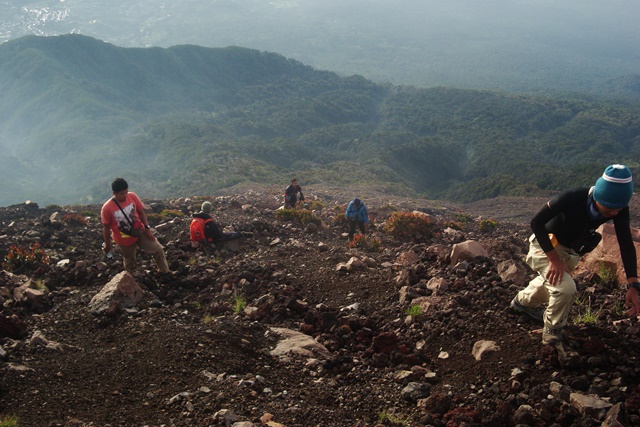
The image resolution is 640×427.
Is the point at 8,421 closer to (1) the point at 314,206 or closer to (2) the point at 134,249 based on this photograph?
(2) the point at 134,249

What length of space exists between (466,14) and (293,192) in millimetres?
164838

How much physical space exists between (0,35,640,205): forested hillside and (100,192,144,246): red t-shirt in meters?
25.3

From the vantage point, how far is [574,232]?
3799 mm

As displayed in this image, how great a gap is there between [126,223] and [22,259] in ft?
9.45

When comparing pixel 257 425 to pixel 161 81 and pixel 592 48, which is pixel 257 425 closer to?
pixel 161 81

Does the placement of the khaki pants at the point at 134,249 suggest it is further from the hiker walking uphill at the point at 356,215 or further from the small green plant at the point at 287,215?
the small green plant at the point at 287,215

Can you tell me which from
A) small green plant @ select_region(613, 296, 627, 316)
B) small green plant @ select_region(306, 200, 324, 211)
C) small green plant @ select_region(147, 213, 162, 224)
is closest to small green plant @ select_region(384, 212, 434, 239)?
small green plant @ select_region(147, 213, 162, 224)

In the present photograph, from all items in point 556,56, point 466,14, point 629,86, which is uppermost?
point 466,14

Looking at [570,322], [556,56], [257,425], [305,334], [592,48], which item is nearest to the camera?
[257,425]

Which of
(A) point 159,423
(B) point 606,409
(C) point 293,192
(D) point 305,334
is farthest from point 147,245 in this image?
(C) point 293,192

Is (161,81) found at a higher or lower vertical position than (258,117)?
higher

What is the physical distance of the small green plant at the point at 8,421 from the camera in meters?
3.51

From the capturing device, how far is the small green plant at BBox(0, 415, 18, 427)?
3508 millimetres

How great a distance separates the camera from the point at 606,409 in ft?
10.4
